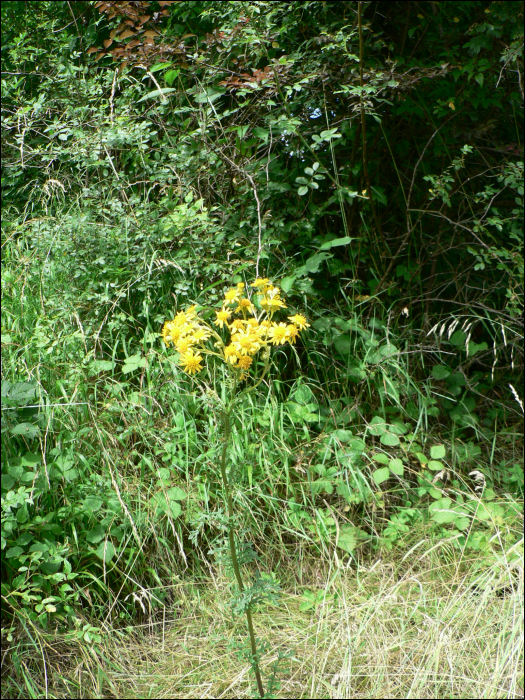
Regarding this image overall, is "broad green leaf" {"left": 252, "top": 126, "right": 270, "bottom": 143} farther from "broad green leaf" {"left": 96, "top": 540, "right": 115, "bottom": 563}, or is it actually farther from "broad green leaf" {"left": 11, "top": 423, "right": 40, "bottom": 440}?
"broad green leaf" {"left": 96, "top": 540, "right": 115, "bottom": 563}

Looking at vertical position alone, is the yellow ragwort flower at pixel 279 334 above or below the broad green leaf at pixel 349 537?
above

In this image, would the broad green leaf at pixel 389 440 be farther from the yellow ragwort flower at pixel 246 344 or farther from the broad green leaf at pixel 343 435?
the yellow ragwort flower at pixel 246 344

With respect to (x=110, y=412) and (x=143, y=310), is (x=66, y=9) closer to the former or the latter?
(x=143, y=310)

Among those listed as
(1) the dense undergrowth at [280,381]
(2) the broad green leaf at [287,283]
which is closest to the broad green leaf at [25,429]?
(1) the dense undergrowth at [280,381]

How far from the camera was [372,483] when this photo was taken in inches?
86.4

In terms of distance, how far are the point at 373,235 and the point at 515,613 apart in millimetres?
1560

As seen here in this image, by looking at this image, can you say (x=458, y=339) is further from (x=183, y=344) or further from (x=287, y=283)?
(x=183, y=344)

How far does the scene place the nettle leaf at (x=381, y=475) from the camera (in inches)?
80.8

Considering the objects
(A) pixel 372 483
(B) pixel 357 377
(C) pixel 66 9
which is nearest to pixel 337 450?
(A) pixel 372 483

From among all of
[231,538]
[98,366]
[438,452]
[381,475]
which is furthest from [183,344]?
[438,452]

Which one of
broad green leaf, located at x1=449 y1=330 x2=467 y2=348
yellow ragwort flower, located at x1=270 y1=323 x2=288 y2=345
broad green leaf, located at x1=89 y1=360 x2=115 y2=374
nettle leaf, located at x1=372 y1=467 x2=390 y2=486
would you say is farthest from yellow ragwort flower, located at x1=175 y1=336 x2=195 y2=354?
broad green leaf, located at x1=449 y1=330 x2=467 y2=348

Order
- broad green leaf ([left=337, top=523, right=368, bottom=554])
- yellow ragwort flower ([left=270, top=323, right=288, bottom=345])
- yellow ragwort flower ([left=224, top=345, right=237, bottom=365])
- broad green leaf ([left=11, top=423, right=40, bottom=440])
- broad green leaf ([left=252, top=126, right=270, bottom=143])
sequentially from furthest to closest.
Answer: broad green leaf ([left=252, top=126, right=270, bottom=143]) < broad green leaf ([left=337, top=523, right=368, bottom=554]) < broad green leaf ([left=11, top=423, right=40, bottom=440]) < yellow ragwort flower ([left=270, top=323, right=288, bottom=345]) < yellow ragwort flower ([left=224, top=345, right=237, bottom=365])

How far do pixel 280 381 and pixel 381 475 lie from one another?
1.63 ft

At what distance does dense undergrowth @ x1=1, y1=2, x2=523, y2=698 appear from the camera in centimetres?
169
